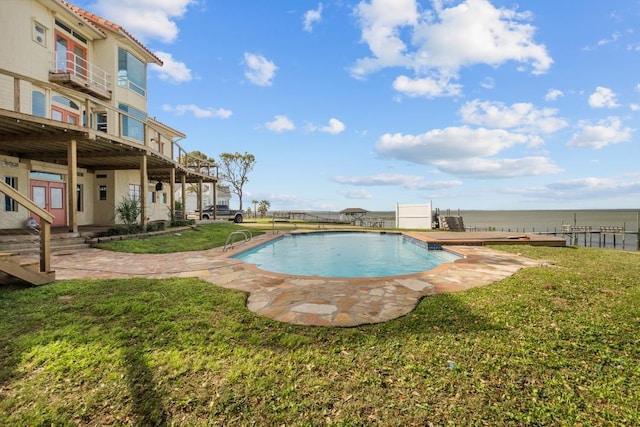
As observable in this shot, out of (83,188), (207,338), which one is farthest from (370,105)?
(207,338)

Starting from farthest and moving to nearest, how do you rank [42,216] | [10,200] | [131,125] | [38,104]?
[131,125] → [38,104] → [10,200] → [42,216]

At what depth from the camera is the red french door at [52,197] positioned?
11952 mm

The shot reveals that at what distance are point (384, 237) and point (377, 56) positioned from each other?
9.05 meters

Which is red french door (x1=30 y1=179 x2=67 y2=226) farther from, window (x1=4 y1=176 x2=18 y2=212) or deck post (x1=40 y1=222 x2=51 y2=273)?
deck post (x1=40 y1=222 x2=51 y2=273)

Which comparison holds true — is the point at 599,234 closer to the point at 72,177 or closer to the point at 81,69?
the point at 72,177

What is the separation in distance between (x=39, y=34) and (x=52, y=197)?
6238mm

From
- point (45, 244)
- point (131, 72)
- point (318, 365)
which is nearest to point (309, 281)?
point (318, 365)

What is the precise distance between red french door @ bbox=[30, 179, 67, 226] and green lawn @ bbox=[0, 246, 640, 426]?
35.4 ft

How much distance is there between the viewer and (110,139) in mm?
9898

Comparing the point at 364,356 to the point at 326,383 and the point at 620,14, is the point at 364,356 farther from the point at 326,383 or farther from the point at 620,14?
the point at 620,14

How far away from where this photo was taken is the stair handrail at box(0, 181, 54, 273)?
4406mm

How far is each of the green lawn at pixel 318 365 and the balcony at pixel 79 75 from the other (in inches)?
454

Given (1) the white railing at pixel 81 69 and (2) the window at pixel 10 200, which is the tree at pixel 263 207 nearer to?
(1) the white railing at pixel 81 69

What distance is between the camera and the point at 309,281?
5.25m
